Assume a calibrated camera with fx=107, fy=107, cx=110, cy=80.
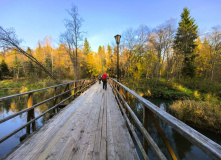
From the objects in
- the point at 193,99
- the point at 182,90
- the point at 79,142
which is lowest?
the point at 193,99

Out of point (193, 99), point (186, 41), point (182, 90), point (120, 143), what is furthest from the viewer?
point (186, 41)

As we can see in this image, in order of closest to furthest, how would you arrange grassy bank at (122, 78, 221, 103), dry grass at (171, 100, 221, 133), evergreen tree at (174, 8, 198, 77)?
dry grass at (171, 100, 221, 133) < grassy bank at (122, 78, 221, 103) < evergreen tree at (174, 8, 198, 77)

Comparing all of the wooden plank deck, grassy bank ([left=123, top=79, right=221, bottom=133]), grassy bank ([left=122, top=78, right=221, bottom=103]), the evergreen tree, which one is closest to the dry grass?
grassy bank ([left=123, top=79, right=221, bottom=133])

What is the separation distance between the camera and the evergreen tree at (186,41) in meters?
20.3

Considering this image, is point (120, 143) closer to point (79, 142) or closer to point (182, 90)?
point (79, 142)

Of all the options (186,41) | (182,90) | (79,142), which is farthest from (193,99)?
(79,142)

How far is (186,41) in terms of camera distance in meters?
20.6

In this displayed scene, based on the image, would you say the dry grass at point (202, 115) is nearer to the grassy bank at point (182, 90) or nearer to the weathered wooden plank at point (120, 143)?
the grassy bank at point (182, 90)

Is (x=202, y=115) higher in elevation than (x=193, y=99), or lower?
higher

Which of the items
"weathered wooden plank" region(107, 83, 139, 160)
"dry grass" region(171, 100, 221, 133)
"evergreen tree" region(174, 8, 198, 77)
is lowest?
"dry grass" region(171, 100, 221, 133)

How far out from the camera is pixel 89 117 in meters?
3.65

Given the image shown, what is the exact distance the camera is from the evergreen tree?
800 inches

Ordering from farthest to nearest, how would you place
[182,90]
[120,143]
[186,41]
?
[186,41]
[182,90]
[120,143]

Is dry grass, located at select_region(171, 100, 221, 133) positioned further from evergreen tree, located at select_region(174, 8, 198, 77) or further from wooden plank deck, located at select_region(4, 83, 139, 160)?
evergreen tree, located at select_region(174, 8, 198, 77)
